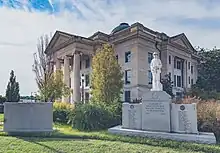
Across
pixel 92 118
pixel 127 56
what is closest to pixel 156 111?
pixel 92 118

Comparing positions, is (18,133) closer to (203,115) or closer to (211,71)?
(203,115)

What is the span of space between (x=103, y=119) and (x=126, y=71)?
22.3 meters

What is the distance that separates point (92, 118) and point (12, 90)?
79.8 ft

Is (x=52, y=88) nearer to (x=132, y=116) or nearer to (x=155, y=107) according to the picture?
(x=132, y=116)

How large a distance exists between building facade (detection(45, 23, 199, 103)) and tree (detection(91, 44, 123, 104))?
11867mm

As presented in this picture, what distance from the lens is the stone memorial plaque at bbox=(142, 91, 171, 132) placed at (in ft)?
40.2

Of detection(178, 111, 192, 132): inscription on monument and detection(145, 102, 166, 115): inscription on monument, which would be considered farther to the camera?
detection(145, 102, 166, 115): inscription on monument

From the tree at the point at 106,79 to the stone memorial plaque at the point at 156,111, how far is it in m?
9.52

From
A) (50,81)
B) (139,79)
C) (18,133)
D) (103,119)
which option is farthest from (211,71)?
(18,133)

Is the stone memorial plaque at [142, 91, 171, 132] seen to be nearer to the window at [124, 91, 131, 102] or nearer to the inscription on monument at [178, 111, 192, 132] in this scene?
the inscription on monument at [178, 111, 192, 132]

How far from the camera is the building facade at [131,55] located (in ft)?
117

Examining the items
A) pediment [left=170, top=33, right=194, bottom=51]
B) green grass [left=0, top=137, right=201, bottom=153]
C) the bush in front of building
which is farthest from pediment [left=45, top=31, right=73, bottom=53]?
green grass [left=0, top=137, right=201, bottom=153]

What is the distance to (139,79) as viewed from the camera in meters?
35.4

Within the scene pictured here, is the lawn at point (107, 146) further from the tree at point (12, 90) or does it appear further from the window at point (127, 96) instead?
the tree at point (12, 90)
